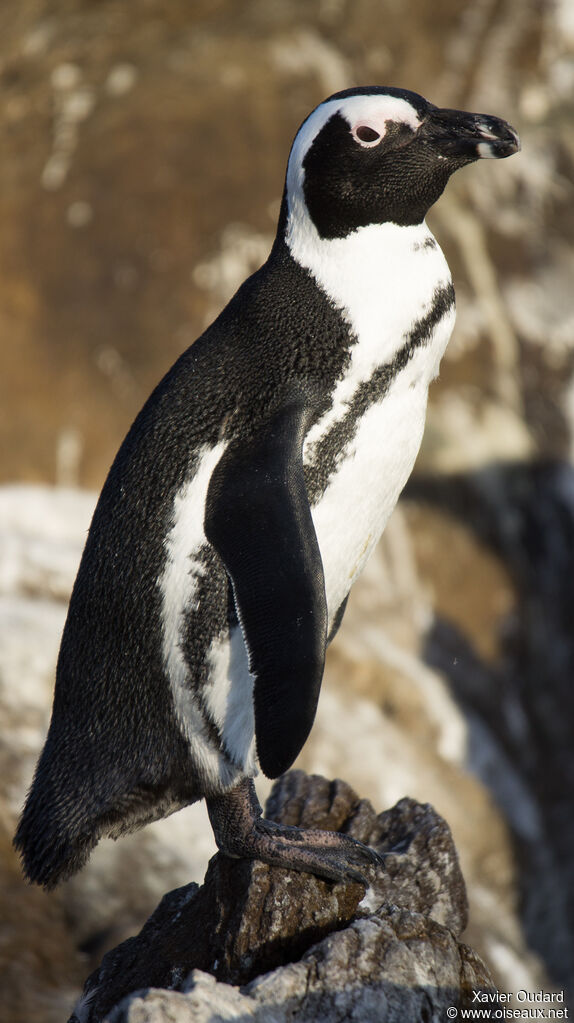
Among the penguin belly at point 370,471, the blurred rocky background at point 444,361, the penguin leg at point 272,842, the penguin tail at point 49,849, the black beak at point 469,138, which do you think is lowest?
the penguin tail at point 49,849

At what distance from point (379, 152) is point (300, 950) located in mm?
1607

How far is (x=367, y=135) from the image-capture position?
→ 2.15 meters

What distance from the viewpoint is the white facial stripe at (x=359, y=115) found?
214 cm

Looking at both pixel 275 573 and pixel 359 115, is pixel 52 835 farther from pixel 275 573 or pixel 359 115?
pixel 359 115

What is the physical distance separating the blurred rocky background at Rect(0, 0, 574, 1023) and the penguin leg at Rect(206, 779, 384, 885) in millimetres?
2613

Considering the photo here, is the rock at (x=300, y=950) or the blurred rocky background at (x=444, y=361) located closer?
the rock at (x=300, y=950)

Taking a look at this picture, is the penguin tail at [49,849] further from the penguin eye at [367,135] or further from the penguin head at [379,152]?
the penguin eye at [367,135]

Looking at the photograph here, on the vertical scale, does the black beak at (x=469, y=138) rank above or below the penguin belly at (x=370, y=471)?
above

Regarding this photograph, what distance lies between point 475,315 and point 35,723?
4.07 m

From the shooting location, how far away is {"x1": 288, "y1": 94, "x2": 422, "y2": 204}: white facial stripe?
2.14m

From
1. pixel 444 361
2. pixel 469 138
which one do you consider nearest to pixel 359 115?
pixel 469 138

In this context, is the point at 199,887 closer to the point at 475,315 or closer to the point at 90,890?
the point at 90,890

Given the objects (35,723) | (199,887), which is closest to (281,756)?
(199,887)

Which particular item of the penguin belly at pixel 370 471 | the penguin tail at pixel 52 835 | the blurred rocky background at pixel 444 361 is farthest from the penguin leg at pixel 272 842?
the blurred rocky background at pixel 444 361
